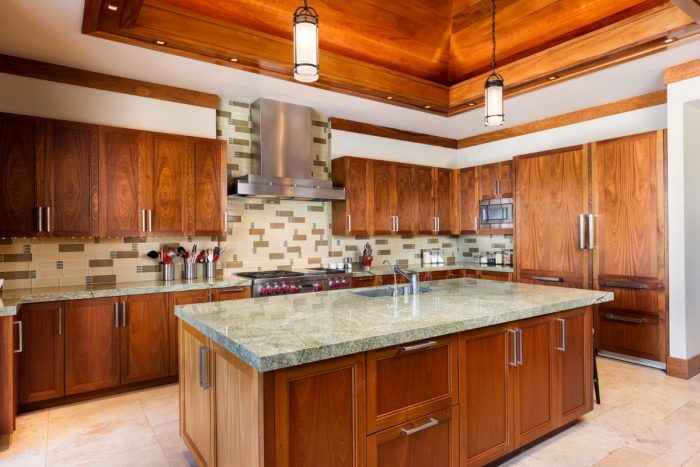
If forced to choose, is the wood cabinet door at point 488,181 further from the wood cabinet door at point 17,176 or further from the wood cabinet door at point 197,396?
the wood cabinet door at point 17,176

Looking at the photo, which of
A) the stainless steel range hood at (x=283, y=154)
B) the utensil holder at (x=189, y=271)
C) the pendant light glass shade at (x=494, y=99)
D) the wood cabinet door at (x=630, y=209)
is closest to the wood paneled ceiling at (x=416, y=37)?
the stainless steel range hood at (x=283, y=154)

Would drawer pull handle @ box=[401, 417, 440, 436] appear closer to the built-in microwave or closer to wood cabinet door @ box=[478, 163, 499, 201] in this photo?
the built-in microwave

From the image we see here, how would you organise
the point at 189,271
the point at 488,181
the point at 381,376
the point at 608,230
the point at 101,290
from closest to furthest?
the point at 381,376
the point at 101,290
the point at 189,271
the point at 608,230
the point at 488,181

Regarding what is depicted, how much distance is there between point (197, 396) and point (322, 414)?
3.04ft

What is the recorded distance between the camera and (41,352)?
10.8 feet

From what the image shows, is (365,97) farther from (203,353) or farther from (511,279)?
(203,353)

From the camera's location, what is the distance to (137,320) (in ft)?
12.0

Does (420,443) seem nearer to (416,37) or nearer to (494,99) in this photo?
(494,99)

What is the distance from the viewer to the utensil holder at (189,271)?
428cm

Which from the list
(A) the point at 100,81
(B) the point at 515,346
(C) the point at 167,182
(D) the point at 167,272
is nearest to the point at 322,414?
(B) the point at 515,346

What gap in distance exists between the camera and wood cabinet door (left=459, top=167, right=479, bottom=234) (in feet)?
20.3

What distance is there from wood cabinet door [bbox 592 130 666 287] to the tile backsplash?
5.58ft

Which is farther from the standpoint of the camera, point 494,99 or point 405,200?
point 405,200

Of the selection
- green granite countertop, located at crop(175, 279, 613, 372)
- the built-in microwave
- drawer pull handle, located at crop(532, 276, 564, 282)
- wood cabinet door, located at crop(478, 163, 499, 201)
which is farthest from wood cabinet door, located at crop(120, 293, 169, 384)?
wood cabinet door, located at crop(478, 163, 499, 201)
